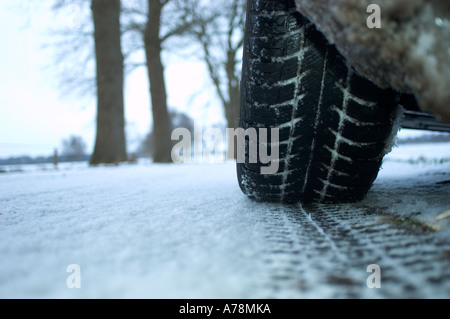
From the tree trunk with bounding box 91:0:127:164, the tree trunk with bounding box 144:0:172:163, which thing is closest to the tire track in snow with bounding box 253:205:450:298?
the tree trunk with bounding box 91:0:127:164

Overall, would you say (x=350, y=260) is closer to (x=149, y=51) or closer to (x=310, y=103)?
(x=310, y=103)

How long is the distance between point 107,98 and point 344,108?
4930 millimetres

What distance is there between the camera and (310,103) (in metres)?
0.81

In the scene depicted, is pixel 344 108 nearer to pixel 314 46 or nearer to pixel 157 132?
pixel 314 46

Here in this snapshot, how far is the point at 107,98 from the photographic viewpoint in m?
4.93

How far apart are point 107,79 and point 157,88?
175 cm

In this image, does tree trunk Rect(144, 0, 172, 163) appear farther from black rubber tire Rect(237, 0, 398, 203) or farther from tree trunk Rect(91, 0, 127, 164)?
black rubber tire Rect(237, 0, 398, 203)

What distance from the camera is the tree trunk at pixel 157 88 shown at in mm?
→ 6547

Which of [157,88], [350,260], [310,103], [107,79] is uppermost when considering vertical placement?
[157,88]

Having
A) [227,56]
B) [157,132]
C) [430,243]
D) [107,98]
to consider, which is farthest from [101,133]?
[227,56]

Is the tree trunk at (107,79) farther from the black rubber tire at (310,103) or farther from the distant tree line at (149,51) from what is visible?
the black rubber tire at (310,103)

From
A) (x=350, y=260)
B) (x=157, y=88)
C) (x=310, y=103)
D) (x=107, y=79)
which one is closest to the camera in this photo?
(x=350, y=260)

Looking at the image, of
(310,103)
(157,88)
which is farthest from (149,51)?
(310,103)
